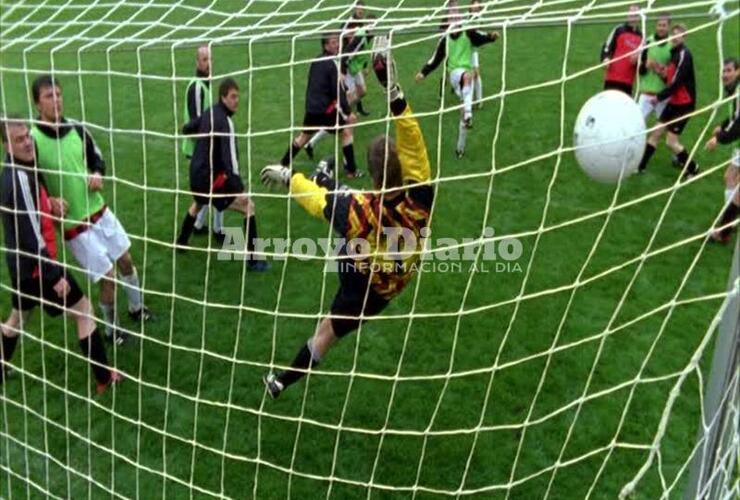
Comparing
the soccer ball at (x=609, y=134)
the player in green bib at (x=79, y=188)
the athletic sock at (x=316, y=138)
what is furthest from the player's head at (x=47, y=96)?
the soccer ball at (x=609, y=134)

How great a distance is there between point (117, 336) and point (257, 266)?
4.29 ft

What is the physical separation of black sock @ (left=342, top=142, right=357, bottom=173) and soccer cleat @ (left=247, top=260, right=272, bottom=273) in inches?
72.7

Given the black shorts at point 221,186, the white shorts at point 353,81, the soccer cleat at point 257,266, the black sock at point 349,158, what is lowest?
the soccer cleat at point 257,266

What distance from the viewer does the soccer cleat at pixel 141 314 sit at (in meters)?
5.63

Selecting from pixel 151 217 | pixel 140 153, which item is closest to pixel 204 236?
pixel 151 217

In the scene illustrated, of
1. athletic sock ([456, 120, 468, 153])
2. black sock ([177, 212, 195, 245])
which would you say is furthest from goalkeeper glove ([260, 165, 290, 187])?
athletic sock ([456, 120, 468, 153])

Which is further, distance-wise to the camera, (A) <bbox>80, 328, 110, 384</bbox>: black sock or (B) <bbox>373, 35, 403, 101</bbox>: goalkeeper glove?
(A) <bbox>80, 328, 110, 384</bbox>: black sock

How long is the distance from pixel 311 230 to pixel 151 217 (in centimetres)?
155

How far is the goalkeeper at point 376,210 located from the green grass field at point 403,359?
0.18 metres

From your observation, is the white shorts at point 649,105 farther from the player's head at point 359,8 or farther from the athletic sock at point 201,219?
the athletic sock at point 201,219

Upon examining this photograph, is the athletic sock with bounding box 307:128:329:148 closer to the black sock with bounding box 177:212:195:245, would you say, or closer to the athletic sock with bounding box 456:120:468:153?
the athletic sock with bounding box 456:120:468:153

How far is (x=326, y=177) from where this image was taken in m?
4.39

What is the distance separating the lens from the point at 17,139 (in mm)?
4570

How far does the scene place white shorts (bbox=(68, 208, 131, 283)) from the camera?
5086 millimetres
